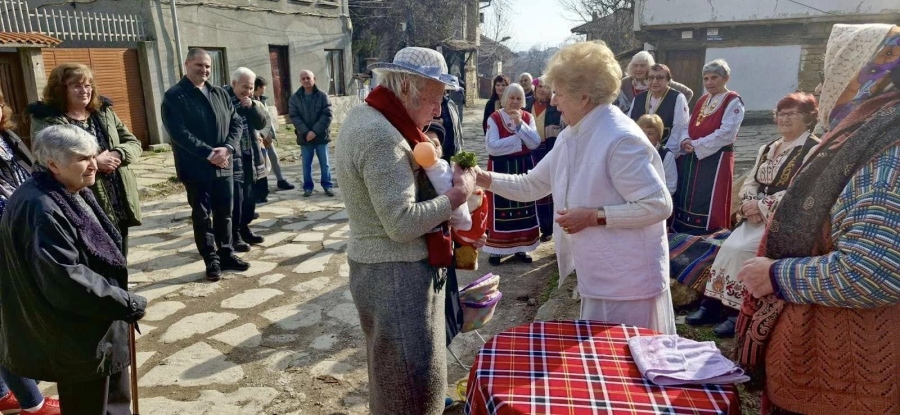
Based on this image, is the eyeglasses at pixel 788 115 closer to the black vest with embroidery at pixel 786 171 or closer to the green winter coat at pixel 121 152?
the black vest with embroidery at pixel 786 171

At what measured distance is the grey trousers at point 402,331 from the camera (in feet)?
7.09

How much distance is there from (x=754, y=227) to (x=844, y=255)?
2.26 metres

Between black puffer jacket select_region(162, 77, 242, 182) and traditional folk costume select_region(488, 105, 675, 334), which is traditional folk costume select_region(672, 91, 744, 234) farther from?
black puffer jacket select_region(162, 77, 242, 182)

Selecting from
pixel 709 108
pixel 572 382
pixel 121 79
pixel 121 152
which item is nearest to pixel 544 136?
pixel 709 108

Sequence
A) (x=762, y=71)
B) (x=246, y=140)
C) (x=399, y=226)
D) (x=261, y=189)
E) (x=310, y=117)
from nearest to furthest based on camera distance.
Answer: (x=399, y=226) → (x=246, y=140) → (x=261, y=189) → (x=310, y=117) → (x=762, y=71)

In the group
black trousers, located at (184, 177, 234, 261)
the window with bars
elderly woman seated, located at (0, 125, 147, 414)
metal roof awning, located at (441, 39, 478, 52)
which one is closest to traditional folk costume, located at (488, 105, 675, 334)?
elderly woman seated, located at (0, 125, 147, 414)

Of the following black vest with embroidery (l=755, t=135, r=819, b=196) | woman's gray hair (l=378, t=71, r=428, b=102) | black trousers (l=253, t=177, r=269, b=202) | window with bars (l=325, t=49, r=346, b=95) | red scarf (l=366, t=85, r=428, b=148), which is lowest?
black trousers (l=253, t=177, r=269, b=202)

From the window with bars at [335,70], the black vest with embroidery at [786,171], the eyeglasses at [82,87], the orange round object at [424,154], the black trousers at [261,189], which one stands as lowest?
the black trousers at [261,189]

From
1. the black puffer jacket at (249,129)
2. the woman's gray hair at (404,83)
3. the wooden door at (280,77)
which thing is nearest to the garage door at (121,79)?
the wooden door at (280,77)

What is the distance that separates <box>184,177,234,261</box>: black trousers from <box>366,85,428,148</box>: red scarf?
3228 mm

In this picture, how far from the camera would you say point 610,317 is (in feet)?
7.87

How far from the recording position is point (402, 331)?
2.18 m

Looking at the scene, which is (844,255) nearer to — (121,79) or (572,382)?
(572,382)

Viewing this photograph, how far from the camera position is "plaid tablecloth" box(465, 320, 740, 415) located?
59.2 inches
